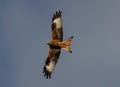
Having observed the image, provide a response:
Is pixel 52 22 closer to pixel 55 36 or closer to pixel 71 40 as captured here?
pixel 55 36

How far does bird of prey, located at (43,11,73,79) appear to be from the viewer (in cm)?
3159

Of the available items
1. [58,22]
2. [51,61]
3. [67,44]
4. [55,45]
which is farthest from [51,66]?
[58,22]

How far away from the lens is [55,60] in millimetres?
33406

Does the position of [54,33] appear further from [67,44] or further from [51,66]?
[51,66]

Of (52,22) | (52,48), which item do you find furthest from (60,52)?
(52,22)

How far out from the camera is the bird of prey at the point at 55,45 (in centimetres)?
3159

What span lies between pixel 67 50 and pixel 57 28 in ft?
12.9

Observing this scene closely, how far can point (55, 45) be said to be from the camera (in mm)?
32312

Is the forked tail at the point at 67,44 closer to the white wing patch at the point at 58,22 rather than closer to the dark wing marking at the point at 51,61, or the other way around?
the dark wing marking at the point at 51,61

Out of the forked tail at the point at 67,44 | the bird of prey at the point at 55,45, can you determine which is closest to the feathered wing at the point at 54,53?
the bird of prey at the point at 55,45

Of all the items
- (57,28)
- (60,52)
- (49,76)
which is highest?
(57,28)

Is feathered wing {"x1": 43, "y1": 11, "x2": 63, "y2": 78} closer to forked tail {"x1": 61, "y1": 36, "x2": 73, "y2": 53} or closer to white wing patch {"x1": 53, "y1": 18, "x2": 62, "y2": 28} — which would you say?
white wing patch {"x1": 53, "y1": 18, "x2": 62, "y2": 28}

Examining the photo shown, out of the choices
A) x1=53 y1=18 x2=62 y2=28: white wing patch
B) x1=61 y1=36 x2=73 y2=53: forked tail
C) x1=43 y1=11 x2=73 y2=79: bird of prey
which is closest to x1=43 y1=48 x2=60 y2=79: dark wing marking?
x1=43 y1=11 x2=73 y2=79: bird of prey

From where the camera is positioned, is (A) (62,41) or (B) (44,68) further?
(B) (44,68)
